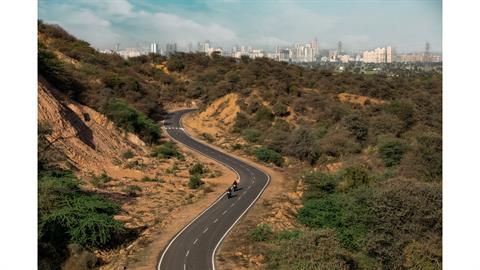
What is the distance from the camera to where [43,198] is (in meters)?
23.4

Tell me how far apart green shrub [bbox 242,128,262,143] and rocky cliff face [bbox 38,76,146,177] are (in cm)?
1674

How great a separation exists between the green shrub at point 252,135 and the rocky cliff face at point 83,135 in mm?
16740

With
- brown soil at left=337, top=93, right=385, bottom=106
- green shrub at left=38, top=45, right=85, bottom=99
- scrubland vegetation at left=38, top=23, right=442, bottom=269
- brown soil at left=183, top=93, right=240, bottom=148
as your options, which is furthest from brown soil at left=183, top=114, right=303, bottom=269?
brown soil at left=337, top=93, right=385, bottom=106

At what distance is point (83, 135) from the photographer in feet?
135

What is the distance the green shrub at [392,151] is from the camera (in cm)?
4069

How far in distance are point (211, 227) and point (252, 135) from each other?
108 feet

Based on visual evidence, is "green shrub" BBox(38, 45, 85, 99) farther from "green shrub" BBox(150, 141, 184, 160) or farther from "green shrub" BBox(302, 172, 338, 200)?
"green shrub" BBox(302, 172, 338, 200)

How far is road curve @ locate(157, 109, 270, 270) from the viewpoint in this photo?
21.9 metres

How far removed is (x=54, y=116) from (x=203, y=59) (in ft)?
273

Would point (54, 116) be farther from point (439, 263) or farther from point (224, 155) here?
point (439, 263)

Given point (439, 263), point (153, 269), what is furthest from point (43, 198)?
point (439, 263)

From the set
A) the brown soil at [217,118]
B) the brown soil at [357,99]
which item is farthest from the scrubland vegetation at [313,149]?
the brown soil at [217,118]

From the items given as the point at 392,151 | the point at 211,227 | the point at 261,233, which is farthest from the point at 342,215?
the point at 392,151

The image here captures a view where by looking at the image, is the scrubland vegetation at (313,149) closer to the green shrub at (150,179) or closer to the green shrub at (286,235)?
the green shrub at (286,235)
